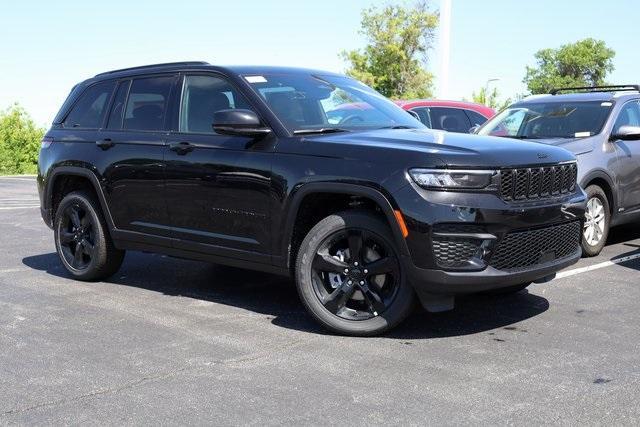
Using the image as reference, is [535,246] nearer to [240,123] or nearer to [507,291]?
[507,291]

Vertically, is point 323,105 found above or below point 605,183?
A: above

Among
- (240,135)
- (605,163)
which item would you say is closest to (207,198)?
(240,135)

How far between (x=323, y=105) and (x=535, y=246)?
1.91 meters

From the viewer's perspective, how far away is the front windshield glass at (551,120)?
844 cm

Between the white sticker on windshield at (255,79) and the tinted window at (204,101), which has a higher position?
the white sticker on windshield at (255,79)

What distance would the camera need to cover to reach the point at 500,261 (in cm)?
482

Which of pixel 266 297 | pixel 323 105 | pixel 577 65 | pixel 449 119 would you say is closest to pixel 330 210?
pixel 323 105

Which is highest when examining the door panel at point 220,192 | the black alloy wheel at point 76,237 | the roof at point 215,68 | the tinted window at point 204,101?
the roof at point 215,68


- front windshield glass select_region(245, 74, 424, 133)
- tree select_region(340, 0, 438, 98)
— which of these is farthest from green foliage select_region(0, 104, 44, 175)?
front windshield glass select_region(245, 74, 424, 133)

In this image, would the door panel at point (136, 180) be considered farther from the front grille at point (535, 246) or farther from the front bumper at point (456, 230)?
the front grille at point (535, 246)

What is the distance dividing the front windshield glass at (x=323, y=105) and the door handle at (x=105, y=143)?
1470 mm

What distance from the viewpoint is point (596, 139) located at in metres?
8.16

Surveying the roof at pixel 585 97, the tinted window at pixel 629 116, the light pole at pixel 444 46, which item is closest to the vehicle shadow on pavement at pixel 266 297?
the tinted window at pixel 629 116

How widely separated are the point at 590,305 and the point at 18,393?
13.2ft
